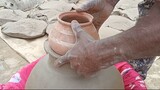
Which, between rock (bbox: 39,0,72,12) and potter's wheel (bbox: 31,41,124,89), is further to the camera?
rock (bbox: 39,0,72,12)

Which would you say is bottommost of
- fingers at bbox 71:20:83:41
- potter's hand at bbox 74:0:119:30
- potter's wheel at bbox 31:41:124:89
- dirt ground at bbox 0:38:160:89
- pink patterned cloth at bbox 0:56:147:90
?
dirt ground at bbox 0:38:160:89

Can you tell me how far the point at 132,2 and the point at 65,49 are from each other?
9.66ft

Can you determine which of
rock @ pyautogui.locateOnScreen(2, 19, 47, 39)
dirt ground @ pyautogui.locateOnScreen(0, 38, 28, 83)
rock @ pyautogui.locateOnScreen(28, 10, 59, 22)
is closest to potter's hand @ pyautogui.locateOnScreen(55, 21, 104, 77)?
dirt ground @ pyautogui.locateOnScreen(0, 38, 28, 83)

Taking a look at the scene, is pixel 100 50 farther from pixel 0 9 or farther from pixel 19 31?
pixel 0 9

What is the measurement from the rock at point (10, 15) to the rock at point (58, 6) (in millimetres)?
317

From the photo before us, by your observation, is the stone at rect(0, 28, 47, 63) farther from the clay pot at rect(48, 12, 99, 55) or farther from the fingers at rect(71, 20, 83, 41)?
the fingers at rect(71, 20, 83, 41)

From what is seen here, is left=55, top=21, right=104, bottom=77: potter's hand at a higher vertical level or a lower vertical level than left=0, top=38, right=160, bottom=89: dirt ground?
higher

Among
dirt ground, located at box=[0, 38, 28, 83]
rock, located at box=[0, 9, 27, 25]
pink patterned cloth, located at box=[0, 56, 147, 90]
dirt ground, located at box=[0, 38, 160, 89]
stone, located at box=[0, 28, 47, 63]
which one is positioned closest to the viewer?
pink patterned cloth, located at box=[0, 56, 147, 90]

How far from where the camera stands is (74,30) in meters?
1.54

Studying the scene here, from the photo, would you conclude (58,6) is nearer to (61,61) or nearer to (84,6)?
(84,6)

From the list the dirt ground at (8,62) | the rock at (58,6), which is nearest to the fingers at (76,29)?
the dirt ground at (8,62)

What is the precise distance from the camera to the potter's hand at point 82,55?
58.7 inches

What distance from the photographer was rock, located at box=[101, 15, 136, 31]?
3.47 metres

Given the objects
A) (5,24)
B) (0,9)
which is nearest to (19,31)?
(5,24)
